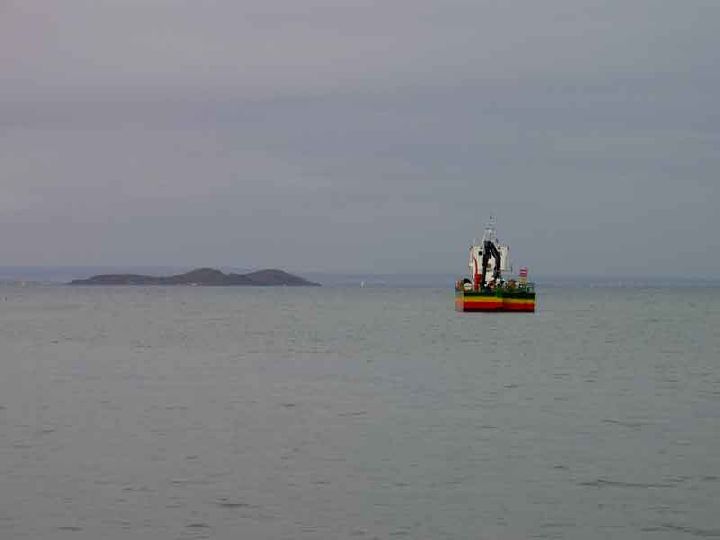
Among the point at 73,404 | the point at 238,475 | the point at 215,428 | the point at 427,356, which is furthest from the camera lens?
the point at 427,356

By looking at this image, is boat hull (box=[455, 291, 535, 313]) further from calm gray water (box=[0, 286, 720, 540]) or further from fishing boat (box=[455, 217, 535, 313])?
calm gray water (box=[0, 286, 720, 540])

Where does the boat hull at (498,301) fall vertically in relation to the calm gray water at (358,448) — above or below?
above

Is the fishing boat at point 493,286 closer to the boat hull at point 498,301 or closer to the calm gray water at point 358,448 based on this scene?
the boat hull at point 498,301

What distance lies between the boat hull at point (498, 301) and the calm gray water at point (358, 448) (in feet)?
178

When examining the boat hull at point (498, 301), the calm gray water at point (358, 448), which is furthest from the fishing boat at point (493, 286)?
the calm gray water at point (358, 448)

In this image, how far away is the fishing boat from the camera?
114062 mm

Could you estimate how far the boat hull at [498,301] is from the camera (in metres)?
116

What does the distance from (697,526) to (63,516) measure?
1053cm

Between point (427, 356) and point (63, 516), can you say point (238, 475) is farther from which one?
point (427, 356)

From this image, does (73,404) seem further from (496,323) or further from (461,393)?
(496,323)

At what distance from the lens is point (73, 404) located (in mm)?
39125

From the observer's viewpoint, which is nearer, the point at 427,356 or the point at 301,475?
the point at 301,475

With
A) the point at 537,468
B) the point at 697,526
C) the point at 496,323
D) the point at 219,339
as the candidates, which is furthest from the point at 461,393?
the point at 496,323

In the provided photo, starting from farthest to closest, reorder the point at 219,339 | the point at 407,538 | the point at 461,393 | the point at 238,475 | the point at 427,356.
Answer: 1. the point at 219,339
2. the point at 427,356
3. the point at 461,393
4. the point at 238,475
5. the point at 407,538
